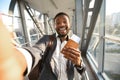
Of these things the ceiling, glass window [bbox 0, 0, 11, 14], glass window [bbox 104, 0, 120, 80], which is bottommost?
glass window [bbox 104, 0, 120, 80]

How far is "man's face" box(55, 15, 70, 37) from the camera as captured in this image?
1.58 m

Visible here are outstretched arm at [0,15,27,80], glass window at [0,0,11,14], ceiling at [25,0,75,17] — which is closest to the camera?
outstretched arm at [0,15,27,80]

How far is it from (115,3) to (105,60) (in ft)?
4.06

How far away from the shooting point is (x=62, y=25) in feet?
5.20

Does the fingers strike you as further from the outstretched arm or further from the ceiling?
the ceiling

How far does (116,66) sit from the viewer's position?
293 centimetres

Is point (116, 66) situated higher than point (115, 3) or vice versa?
point (115, 3)

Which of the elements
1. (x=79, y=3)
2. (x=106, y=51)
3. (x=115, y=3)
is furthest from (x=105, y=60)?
(x=79, y=3)

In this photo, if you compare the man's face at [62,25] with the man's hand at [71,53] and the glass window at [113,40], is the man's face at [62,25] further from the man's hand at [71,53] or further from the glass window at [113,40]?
the glass window at [113,40]

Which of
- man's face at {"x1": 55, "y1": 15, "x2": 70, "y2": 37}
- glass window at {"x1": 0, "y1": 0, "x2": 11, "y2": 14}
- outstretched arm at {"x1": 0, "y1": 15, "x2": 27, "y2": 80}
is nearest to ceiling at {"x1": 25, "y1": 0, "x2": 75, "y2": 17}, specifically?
glass window at {"x1": 0, "y1": 0, "x2": 11, "y2": 14}

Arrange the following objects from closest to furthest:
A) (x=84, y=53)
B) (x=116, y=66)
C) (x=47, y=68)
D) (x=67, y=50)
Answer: (x=67, y=50) → (x=47, y=68) → (x=116, y=66) → (x=84, y=53)

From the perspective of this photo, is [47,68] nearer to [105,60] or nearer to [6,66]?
[6,66]

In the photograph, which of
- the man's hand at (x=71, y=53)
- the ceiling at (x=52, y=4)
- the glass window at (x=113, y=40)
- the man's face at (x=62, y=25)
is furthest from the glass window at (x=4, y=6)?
the man's hand at (x=71, y=53)

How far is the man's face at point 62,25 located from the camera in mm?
1585
